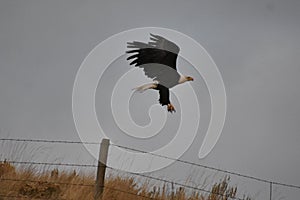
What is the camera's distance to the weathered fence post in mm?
7375

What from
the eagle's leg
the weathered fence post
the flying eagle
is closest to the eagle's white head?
the flying eagle

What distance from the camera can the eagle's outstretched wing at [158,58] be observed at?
33.5 feet

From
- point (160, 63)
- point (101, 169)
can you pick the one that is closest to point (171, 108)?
point (160, 63)

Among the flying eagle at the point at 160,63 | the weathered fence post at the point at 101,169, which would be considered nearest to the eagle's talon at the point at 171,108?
the flying eagle at the point at 160,63

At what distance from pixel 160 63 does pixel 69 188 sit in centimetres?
359

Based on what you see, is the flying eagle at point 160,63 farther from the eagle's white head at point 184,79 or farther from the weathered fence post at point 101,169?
the weathered fence post at point 101,169

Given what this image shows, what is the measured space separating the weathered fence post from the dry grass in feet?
0.52

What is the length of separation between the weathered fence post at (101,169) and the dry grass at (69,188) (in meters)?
0.16

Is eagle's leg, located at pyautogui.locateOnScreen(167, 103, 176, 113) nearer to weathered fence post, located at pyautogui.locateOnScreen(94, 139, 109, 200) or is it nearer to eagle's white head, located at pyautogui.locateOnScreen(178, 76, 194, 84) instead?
eagle's white head, located at pyautogui.locateOnScreen(178, 76, 194, 84)

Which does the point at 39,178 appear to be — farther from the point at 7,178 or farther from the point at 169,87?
the point at 169,87

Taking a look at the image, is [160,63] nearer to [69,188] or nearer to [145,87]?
[145,87]

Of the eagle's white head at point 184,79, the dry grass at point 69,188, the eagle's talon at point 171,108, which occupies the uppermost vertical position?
the eagle's white head at point 184,79

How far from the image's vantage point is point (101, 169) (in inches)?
291

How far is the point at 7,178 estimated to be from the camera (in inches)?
326
